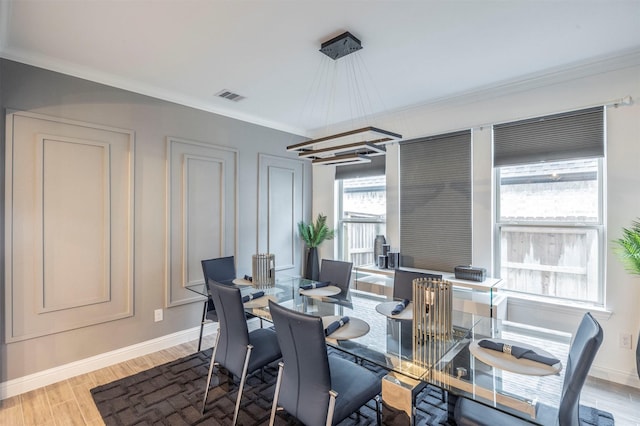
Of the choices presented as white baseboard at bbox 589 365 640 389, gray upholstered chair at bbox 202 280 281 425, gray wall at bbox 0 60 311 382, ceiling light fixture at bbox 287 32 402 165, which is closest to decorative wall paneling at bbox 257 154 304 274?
gray wall at bbox 0 60 311 382

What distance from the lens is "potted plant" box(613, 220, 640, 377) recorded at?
2258 mm

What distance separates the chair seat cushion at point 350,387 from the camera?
1.59 m

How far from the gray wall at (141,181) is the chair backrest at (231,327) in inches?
57.9

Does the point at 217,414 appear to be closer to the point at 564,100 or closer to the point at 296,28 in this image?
the point at 296,28

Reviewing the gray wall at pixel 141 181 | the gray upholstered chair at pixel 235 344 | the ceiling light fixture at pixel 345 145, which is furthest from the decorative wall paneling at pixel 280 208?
the gray upholstered chair at pixel 235 344

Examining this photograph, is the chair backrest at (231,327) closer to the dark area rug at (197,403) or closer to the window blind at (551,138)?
the dark area rug at (197,403)

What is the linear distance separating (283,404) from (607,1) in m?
3.10

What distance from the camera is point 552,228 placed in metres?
3.02

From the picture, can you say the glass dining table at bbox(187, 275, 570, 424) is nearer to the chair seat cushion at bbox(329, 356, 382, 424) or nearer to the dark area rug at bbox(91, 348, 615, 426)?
the chair seat cushion at bbox(329, 356, 382, 424)

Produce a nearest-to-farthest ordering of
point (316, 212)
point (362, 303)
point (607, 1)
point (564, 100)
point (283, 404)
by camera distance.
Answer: point (283, 404)
point (607, 1)
point (362, 303)
point (564, 100)
point (316, 212)

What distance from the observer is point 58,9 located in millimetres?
2002

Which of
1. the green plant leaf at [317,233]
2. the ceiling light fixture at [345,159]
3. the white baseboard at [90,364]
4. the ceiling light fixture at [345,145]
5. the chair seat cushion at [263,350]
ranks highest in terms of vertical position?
the ceiling light fixture at [345,145]

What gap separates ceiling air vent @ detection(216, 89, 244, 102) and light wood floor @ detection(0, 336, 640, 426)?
114 inches

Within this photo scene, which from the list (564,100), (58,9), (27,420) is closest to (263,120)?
(58,9)
